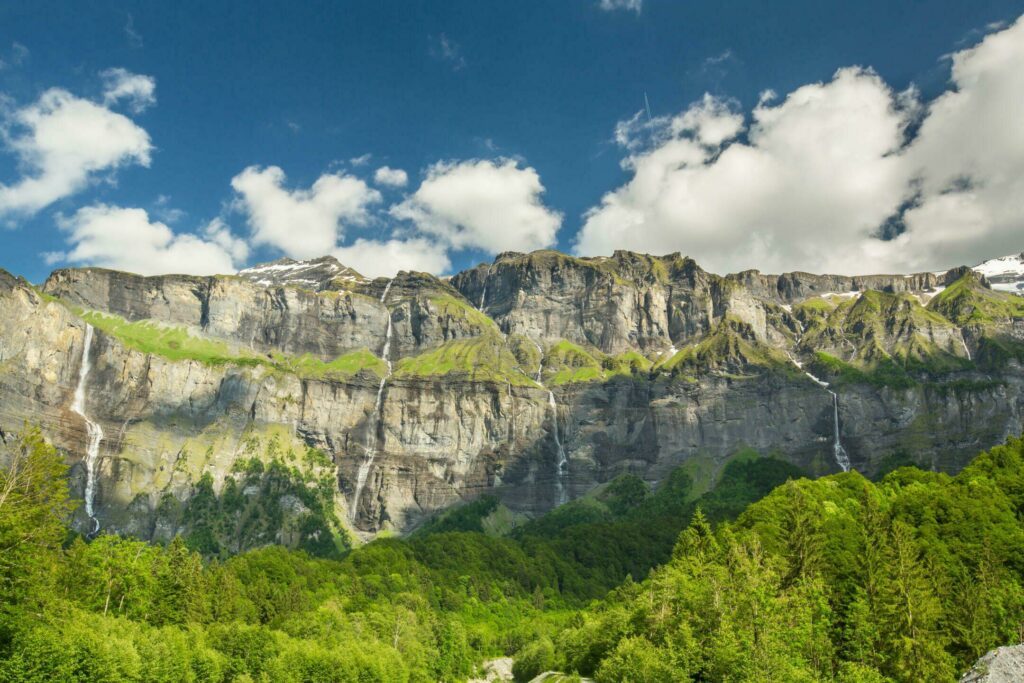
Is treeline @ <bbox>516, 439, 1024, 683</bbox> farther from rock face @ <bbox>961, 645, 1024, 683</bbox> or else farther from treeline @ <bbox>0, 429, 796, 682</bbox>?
treeline @ <bbox>0, 429, 796, 682</bbox>

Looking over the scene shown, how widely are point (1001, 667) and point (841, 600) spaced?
26930 millimetres

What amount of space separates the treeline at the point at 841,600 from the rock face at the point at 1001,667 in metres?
5.75

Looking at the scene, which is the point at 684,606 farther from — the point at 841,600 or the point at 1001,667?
the point at 1001,667

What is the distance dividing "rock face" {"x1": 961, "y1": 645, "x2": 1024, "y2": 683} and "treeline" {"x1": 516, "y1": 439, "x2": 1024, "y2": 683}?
5754mm

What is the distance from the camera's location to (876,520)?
229 ft

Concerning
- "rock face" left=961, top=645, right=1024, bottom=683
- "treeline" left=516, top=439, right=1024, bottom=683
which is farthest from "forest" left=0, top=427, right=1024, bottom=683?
"rock face" left=961, top=645, right=1024, bottom=683

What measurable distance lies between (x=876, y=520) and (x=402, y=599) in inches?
4024

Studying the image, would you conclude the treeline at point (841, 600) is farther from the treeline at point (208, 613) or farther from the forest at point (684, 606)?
the treeline at point (208, 613)

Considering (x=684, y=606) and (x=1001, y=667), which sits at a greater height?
(x=684, y=606)

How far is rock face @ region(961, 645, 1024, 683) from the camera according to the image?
4469cm

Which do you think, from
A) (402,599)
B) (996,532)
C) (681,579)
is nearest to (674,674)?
(681,579)

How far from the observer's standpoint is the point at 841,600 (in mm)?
72000

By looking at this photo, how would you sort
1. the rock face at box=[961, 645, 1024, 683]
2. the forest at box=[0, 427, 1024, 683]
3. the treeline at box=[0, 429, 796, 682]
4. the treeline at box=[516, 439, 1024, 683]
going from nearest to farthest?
the rock face at box=[961, 645, 1024, 683], the treeline at box=[516, 439, 1024, 683], the forest at box=[0, 427, 1024, 683], the treeline at box=[0, 429, 796, 682]

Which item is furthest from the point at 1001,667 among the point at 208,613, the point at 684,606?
the point at 208,613
